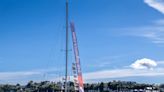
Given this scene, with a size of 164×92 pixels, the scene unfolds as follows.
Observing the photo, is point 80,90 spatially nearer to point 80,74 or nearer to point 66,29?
point 80,74

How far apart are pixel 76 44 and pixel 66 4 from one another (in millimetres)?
10486

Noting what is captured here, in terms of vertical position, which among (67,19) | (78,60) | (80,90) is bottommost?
(80,90)

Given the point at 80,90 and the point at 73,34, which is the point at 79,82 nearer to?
the point at 80,90

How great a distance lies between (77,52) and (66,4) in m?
11.1

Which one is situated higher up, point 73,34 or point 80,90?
point 73,34

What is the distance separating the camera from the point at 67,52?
6906cm

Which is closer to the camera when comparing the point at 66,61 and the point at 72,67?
the point at 66,61

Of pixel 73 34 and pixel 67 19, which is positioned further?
pixel 73 34

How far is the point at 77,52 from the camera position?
78.1 m

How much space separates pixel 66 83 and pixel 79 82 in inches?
230

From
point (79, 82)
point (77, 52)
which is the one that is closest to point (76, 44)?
point (77, 52)

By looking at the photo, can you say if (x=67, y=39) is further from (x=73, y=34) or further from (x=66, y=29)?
(x=73, y=34)

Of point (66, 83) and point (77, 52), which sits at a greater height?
point (77, 52)

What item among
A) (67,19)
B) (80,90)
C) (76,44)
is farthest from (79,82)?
(67,19)
